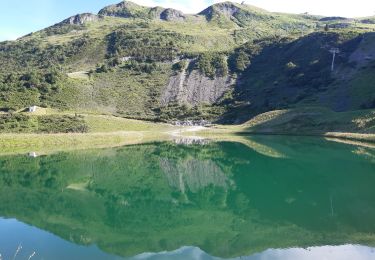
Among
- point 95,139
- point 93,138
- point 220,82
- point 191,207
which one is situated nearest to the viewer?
point 191,207

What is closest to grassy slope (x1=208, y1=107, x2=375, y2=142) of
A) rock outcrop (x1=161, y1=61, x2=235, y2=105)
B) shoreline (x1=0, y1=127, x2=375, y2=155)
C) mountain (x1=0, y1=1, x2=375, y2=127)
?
shoreline (x1=0, y1=127, x2=375, y2=155)

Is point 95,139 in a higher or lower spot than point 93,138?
lower

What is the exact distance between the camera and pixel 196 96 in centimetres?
15475

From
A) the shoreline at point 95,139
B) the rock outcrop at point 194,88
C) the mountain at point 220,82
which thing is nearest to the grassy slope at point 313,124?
the shoreline at point 95,139

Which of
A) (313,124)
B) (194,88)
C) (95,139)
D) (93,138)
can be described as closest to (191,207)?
(95,139)

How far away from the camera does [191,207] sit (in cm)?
3478

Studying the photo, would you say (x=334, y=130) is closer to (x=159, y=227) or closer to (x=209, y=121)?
(x=209, y=121)

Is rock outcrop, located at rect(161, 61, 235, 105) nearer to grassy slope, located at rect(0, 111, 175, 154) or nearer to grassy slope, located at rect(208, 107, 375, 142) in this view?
grassy slope, located at rect(0, 111, 175, 154)

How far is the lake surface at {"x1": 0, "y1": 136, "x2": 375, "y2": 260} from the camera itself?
78.2 ft

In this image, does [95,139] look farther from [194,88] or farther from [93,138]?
[194,88]

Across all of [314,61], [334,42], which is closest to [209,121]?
[314,61]

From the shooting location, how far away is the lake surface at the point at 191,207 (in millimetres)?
23844

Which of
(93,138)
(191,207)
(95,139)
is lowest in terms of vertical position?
(95,139)

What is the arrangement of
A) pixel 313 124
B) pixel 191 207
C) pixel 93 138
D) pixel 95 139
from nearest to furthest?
pixel 191 207, pixel 95 139, pixel 93 138, pixel 313 124
